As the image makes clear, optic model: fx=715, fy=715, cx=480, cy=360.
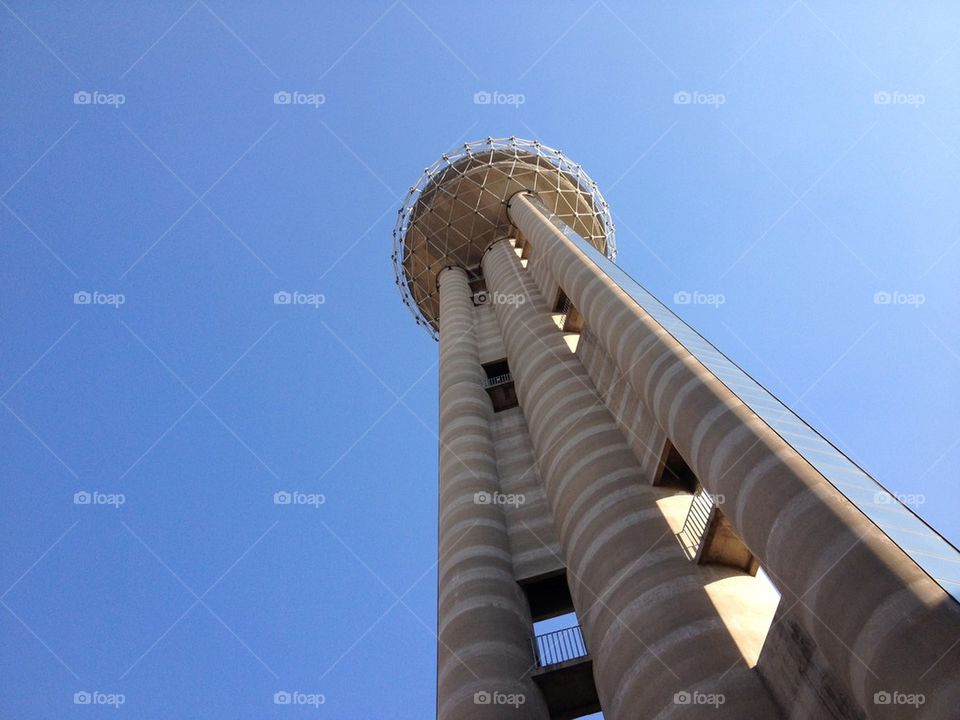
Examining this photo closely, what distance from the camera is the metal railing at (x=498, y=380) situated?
34344 millimetres

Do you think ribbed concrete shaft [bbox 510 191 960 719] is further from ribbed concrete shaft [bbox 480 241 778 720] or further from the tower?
ribbed concrete shaft [bbox 480 241 778 720]

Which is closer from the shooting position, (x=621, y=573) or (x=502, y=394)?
(x=621, y=573)

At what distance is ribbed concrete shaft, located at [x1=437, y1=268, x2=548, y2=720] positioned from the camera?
18.5 metres

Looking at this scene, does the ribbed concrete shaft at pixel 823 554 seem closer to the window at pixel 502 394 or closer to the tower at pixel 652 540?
the tower at pixel 652 540

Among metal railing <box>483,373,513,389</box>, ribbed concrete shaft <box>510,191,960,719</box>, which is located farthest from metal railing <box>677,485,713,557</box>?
metal railing <box>483,373,513,389</box>

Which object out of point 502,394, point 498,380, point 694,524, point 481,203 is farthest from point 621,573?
point 481,203

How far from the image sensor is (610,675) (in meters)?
16.6

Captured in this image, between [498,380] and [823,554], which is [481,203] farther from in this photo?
[823,554]

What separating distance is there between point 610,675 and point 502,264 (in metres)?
28.9

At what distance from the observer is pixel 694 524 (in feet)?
61.5

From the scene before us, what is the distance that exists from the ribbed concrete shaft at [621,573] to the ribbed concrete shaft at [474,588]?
2043mm

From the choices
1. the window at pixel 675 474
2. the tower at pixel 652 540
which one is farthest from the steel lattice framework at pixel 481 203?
the window at pixel 675 474

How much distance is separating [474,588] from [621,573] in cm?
536

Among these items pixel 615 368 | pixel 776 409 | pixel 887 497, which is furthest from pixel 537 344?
pixel 887 497
